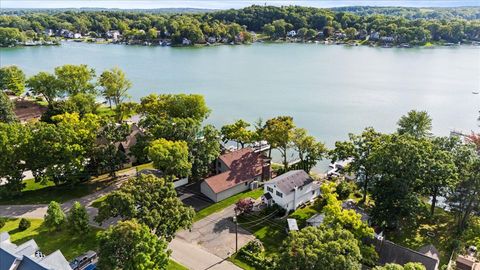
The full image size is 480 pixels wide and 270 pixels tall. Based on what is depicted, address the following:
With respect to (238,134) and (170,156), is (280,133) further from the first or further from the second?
(170,156)

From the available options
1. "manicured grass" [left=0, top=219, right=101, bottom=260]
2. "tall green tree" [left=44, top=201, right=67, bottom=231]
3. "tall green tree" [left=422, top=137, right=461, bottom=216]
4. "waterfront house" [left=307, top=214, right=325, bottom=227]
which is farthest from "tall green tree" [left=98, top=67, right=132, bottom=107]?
"tall green tree" [left=422, top=137, right=461, bottom=216]

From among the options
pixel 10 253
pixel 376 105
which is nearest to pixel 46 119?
pixel 10 253

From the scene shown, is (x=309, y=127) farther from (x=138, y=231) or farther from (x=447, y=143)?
(x=138, y=231)

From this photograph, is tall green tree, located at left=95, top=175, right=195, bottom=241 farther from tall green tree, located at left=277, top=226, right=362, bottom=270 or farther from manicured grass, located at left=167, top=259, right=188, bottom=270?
tall green tree, located at left=277, top=226, right=362, bottom=270

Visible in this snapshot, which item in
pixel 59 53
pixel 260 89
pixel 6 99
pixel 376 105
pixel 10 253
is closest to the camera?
pixel 10 253

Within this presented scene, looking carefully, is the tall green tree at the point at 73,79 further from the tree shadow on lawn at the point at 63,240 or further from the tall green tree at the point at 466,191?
the tall green tree at the point at 466,191

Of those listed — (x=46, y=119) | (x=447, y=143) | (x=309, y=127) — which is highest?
(x=447, y=143)

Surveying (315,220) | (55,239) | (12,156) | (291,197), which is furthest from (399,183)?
(12,156)
